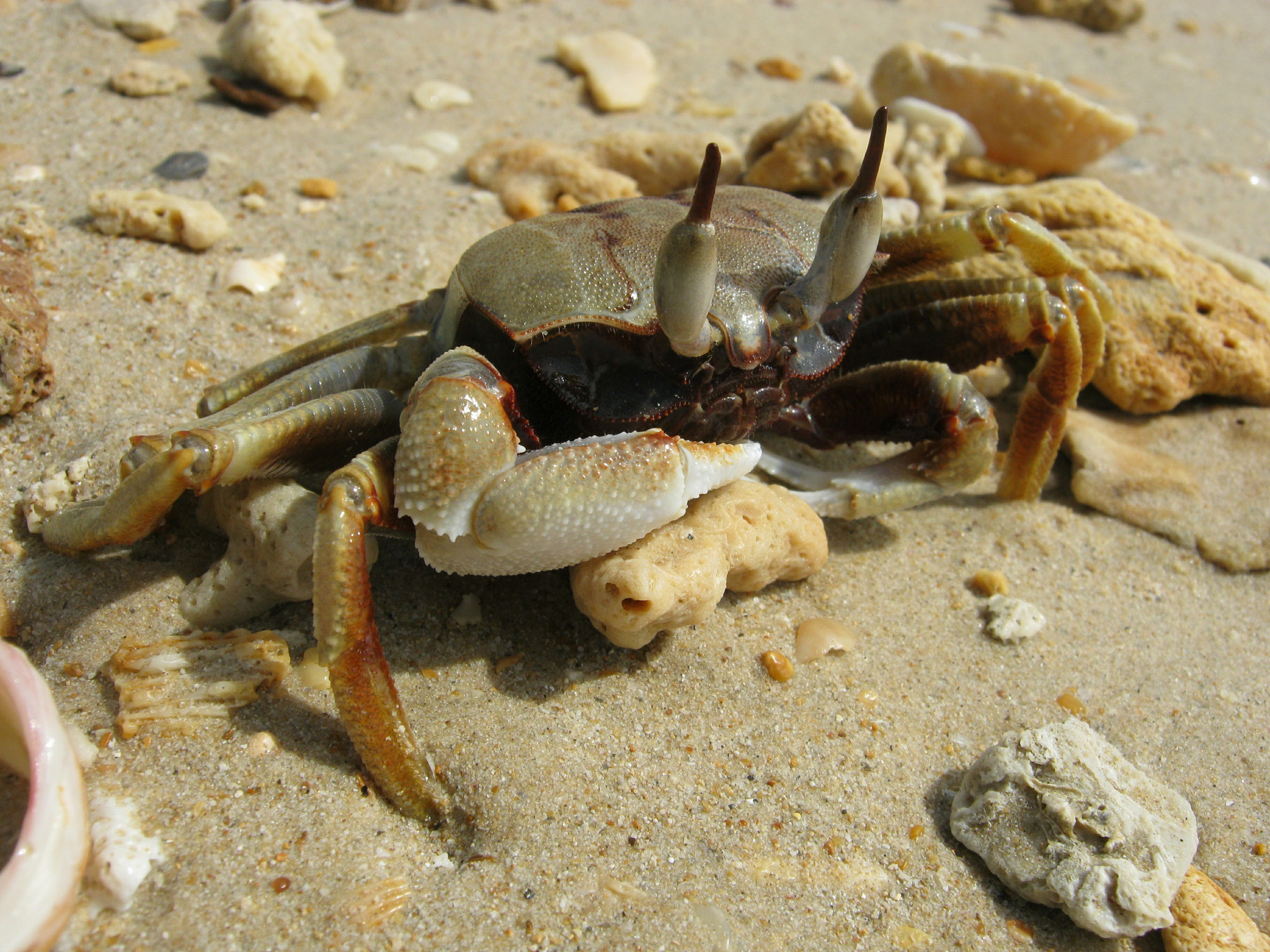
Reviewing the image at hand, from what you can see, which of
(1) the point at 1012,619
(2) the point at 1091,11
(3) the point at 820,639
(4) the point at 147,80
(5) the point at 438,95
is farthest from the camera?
(2) the point at 1091,11

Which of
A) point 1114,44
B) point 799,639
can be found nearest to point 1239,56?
point 1114,44

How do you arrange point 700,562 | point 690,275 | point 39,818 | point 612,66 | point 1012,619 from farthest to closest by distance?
point 612,66
point 1012,619
point 700,562
point 690,275
point 39,818

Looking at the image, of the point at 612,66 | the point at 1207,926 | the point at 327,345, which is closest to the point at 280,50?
the point at 612,66

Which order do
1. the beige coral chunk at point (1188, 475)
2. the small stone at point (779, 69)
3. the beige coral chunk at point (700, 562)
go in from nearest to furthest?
1. the beige coral chunk at point (700, 562)
2. the beige coral chunk at point (1188, 475)
3. the small stone at point (779, 69)

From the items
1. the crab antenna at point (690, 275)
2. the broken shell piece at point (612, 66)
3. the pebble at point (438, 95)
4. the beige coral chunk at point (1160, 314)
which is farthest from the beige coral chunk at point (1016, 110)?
the crab antenna at point (690, 275)

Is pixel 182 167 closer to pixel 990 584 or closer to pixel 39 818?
pixel 39 818

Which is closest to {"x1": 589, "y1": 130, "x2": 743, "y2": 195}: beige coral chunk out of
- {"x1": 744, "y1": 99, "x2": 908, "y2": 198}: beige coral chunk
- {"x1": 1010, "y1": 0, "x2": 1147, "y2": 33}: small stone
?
{"x1": 744, "y1": 99, "x2": 908, "y2": 198}: beige coral chunk

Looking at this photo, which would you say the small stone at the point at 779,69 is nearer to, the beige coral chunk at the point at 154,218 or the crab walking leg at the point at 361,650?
the beige coral chunk at the point at 154,218
